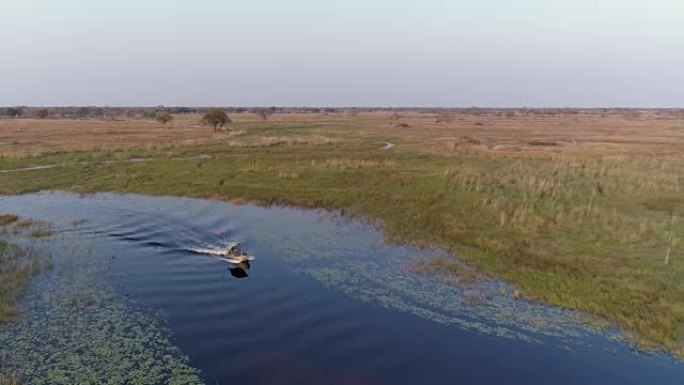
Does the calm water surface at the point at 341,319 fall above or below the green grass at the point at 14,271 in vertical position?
below

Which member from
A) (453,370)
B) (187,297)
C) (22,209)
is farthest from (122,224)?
(453,370)

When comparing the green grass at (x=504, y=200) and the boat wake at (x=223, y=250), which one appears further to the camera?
the boat wake at (x=223, y=250)

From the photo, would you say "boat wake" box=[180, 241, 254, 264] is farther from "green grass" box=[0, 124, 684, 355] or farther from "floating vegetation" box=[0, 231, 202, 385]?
"green grass" box=[0, 124, 684, 355]

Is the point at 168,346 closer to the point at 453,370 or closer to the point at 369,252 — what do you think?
the point at 453,370

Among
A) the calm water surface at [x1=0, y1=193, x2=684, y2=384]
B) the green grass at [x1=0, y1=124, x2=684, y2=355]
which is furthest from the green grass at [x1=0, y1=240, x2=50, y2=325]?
the green grass at [x1=0, y1=124, x2=684, y2=355]

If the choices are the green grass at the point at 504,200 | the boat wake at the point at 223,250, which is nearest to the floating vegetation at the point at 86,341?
the boat wake at the point at 223,250

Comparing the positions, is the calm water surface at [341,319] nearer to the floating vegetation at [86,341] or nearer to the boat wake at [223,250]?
the boat wake at [223,250]
